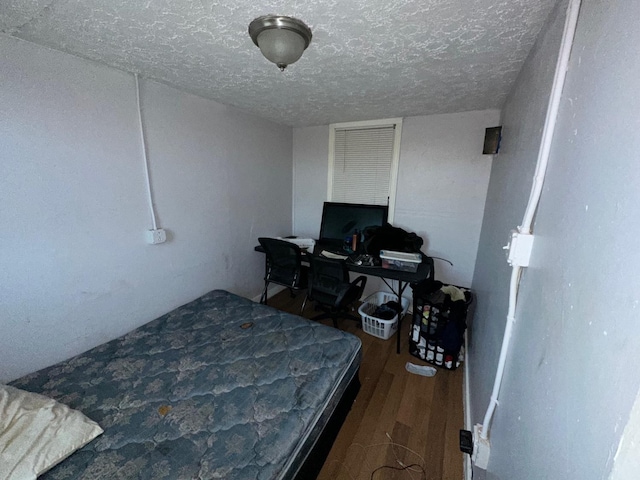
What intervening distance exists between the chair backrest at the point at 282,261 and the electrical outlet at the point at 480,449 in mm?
1686

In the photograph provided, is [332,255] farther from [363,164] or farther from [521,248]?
[521,248]

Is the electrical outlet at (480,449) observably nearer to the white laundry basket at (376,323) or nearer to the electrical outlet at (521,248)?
the electrical outlet at (521,248)

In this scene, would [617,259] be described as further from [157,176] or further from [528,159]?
[157,176]

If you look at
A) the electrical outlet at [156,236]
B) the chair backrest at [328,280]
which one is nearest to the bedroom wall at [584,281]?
the chair backrest at [328,280]

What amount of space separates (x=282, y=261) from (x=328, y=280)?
0.54 m

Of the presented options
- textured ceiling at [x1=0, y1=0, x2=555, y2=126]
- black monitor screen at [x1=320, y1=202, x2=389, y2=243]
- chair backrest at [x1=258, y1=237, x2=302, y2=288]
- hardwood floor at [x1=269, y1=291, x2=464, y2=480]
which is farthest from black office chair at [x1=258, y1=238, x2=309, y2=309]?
textured ceiling at [x1=0, y1=0, x2=555, y2=126]

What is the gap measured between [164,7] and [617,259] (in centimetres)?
149

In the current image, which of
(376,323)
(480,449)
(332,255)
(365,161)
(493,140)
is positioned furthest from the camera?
(365,161)

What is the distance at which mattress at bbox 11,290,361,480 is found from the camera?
3.04ft

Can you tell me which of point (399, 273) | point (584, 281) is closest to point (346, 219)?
point (399, 273)

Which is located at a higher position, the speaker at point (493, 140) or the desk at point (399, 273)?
the speaker at point (493, 140)

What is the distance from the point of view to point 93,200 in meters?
1.51

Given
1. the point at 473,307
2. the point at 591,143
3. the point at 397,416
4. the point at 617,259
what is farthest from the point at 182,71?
the point at 473,307

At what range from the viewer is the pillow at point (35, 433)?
828 millimetres
